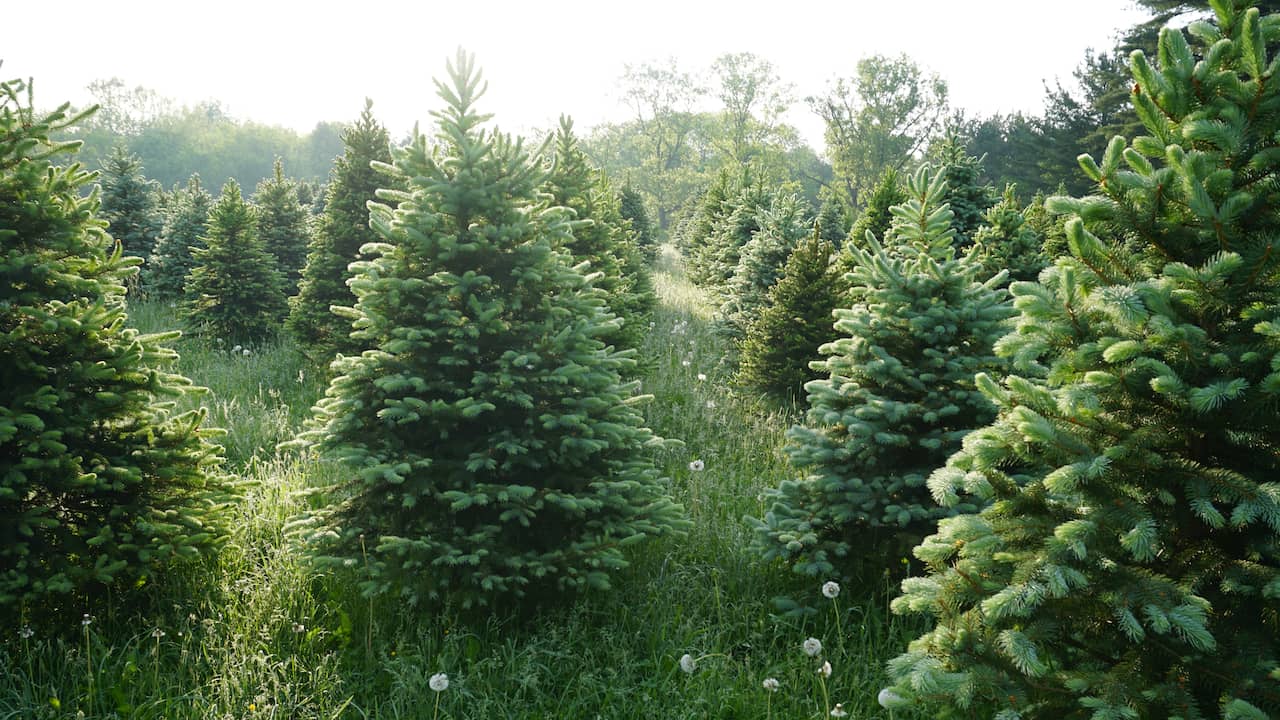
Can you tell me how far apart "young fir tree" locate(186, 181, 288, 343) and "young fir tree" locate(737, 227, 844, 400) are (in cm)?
827

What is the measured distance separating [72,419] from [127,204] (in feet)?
56.5

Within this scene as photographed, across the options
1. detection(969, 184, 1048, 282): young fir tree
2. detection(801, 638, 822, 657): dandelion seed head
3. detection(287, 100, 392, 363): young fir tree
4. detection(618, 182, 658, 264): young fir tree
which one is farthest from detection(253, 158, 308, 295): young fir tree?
detection(801, 638, 822, 657): dandelion seed head

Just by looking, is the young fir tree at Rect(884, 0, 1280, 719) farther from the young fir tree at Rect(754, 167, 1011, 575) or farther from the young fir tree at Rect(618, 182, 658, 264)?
the young fir tree at Rect(618, 182, 658, 264)

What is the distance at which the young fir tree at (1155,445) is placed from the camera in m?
2.30

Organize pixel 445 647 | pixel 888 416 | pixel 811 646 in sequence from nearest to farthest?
pixel 811 646, pixel 445 647, pixel 888 416

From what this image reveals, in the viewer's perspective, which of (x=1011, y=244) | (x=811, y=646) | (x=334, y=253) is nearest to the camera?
(x=811, y=646)

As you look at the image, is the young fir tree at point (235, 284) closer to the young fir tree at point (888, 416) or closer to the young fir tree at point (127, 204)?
the young fir tree at point (127, 204)

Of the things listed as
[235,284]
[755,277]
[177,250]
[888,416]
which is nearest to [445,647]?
[888,416]

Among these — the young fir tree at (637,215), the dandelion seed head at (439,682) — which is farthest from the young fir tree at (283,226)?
the dandelion seed head at (439,682)

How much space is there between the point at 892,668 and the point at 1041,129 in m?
42.1

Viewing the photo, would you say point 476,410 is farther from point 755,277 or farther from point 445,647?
point 755,277

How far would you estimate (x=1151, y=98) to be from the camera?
2.61 m

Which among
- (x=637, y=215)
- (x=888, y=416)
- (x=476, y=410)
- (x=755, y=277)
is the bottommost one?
(x=476, y=410)

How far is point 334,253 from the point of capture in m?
9.70
